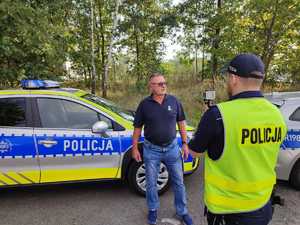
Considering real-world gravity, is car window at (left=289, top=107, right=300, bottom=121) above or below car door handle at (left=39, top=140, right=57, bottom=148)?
above

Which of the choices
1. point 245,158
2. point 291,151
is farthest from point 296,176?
point 245,158

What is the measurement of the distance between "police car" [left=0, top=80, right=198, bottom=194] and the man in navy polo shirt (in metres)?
0.66

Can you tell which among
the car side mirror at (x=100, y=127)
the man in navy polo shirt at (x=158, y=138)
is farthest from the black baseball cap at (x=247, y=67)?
the car side mirror at (x=100, y=127)

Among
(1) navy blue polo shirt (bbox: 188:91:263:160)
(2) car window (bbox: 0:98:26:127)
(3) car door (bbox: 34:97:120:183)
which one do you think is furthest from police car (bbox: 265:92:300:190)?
(2) car window (bbox: 0:98:26:127)

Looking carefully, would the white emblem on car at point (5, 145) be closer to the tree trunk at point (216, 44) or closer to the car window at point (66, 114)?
the car window at point (66, 114)

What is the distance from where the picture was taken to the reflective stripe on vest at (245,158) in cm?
156

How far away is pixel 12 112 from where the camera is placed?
3752 mm

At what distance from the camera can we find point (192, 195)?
4.08 metres

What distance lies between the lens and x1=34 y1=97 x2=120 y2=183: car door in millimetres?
3664

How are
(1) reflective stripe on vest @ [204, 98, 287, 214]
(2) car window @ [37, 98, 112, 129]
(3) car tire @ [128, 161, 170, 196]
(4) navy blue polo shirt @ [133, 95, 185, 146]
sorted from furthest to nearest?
(3) car tire @ [128, 161, 170, 196] → (2) car window @ [37, 98, 112, 129] → (4) navy blue polo shirt @ [133, 95, 185, 146] → (1) reflective stripe on vest @ [204, 98, 287, 214]

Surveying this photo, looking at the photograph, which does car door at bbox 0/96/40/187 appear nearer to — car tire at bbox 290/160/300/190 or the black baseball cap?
the black baseball cap

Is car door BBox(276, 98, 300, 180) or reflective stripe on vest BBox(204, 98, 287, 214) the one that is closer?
reflective stripe on vest BBox(204, 98, 287, 214)

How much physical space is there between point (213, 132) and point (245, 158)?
0.23 m

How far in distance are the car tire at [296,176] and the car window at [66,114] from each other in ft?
9.20
